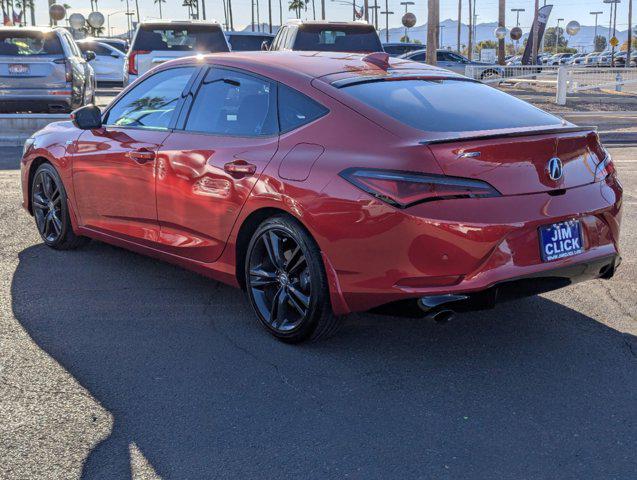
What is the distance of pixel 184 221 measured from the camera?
5398 millimetres

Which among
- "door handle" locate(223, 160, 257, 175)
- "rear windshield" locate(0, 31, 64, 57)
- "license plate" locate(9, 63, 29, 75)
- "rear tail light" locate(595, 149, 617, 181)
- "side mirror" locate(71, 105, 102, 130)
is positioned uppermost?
"rear windshield" locate(0, 31, 64, 57)

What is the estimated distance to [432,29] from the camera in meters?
29.1

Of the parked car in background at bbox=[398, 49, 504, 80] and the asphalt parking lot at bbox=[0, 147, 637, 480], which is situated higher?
the parked car in background at bbox=[398, 49, 504, 80]

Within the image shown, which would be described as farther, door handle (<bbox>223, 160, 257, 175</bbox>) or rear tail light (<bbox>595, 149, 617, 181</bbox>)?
door handle (<bbox>223, 160, 257, 175</bbox>)

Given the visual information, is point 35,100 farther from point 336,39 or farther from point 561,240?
point 561,240

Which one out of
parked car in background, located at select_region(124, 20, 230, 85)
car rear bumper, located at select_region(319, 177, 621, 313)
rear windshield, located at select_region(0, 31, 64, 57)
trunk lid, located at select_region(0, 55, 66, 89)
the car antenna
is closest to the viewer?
car rear bumper, located at select_region(319, 177, 621, 313)

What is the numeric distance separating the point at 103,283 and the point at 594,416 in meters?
3.47

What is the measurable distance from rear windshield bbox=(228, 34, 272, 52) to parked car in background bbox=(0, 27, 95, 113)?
7988 millimetres

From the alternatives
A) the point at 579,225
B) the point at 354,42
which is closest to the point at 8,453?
the point at 579,225

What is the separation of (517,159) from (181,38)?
1381cm

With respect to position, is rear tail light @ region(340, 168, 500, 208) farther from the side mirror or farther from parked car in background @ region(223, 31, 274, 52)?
parked car in background @ region(223, 31, 274, 52)

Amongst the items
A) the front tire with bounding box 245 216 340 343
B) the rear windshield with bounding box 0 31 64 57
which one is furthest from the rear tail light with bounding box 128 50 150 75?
the front tire with bounding box 245 216 340 343

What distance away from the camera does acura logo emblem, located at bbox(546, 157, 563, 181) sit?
439 centimetres

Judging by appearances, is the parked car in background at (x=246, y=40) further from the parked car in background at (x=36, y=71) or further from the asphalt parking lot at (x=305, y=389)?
the asphalt parking lot at (x=305, y=389)
